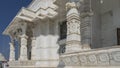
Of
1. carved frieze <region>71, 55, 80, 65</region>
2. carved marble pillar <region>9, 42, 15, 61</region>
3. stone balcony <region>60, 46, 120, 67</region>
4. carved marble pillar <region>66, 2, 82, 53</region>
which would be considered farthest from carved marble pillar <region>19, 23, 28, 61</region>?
carved frieze <region>71, 55, 80, 65</region>

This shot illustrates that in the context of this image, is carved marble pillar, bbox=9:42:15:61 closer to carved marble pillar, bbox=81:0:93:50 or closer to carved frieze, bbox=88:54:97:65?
carved marble pillar, bbox=81:0:93:50

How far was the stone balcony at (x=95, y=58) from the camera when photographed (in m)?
6.69

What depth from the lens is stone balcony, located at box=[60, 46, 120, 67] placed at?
669cm

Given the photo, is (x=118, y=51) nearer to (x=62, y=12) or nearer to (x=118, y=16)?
(x=118, y=16)

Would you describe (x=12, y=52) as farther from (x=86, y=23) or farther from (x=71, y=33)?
(x=71, y=33)

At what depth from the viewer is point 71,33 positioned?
9.03m

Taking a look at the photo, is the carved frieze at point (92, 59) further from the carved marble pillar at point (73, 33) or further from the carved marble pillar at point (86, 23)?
the carved marble pillar at point (86, 23)

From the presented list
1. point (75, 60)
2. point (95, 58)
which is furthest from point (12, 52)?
point (95, 58)

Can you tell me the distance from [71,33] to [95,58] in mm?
1964

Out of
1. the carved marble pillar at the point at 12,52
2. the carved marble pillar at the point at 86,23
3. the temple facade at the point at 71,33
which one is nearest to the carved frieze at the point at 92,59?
the temple facade at the point at 71,33

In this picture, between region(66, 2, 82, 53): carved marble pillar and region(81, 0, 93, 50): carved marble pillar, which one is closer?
region(66, 2, 82, 53): carved marble pillar

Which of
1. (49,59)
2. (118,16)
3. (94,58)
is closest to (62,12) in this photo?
(49,59)

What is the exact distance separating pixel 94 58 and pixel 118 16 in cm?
490

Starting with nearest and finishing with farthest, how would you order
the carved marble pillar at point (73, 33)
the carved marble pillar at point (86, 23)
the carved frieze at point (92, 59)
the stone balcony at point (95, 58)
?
the stone balcony at point (95, 58) < the carved frieze at point (92, 59) < the carved marble pillar at point (73, 33) < the carved marble pillar at point (86, 23)
